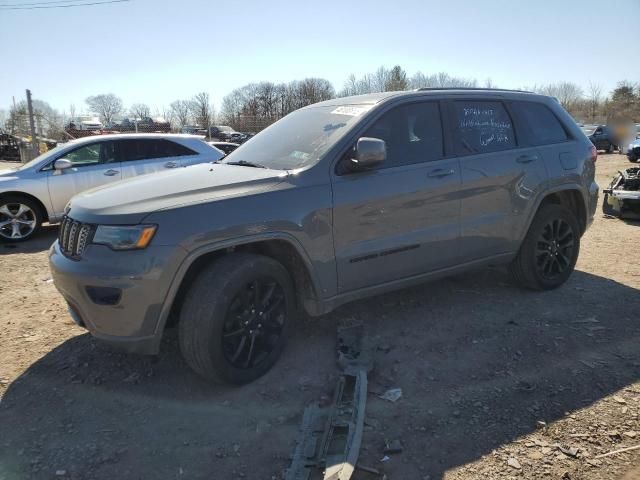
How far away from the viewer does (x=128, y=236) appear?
288 cm

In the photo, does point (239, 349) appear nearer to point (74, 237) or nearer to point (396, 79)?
point (74, 237)

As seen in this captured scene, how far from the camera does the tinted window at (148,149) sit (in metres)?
8.24

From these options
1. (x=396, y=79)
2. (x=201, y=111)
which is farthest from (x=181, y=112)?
(x=396, y=79)

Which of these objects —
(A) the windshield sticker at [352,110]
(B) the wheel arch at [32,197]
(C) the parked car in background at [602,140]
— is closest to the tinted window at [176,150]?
(B) the wheel arch at [32,197]

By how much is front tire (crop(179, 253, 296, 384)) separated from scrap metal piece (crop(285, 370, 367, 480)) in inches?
20.6

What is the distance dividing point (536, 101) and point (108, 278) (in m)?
4.22

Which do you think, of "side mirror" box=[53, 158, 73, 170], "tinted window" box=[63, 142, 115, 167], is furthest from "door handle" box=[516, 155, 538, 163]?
"side mirror" box=[53, 158, 73, 170]

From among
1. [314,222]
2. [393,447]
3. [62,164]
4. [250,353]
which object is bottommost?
[393,447]

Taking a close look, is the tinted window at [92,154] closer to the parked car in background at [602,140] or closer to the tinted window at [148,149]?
the tinted window at [148,149]

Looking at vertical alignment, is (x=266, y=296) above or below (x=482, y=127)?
below

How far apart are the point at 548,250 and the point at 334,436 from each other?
3176 millimetres

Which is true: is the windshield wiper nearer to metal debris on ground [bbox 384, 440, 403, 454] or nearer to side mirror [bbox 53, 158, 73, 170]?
metal debris on ground [bbox 384, 440, 403, 454]

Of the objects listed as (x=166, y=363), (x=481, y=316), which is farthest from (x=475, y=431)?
(x=166, y=363)

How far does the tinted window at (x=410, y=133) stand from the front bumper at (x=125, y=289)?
1.76 m
